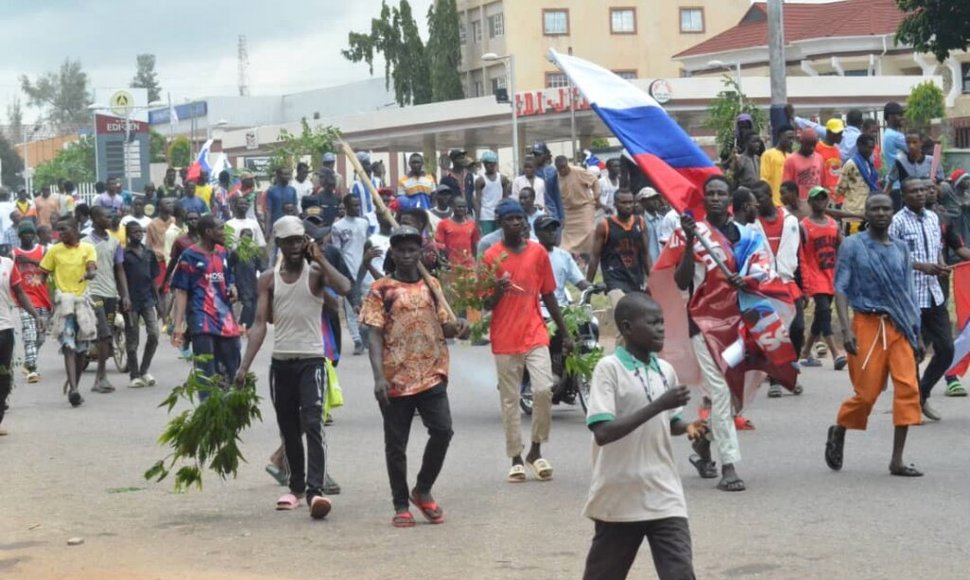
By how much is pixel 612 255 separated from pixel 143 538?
6.46 metres

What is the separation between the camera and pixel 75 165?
314 feet

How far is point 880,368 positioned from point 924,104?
39.2 m

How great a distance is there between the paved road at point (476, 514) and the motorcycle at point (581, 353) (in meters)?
0.23

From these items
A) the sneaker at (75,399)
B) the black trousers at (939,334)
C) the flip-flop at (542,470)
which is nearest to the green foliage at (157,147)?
the sneaker at (75,399)

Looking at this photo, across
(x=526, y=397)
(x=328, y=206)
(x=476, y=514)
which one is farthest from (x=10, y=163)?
(x=476, y=514)

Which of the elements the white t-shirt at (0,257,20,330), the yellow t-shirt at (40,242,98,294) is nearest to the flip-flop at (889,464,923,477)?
the white t-shirt at (0,257,20,330)

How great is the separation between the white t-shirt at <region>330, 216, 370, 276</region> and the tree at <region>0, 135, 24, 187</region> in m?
111

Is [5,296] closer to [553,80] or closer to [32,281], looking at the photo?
[32,281]

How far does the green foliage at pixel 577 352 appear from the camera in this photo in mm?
13164

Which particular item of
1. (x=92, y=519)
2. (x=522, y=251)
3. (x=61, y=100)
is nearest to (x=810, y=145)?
(x=522, y=251)

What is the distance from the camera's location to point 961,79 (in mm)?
59062

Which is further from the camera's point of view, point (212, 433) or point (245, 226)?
point (245, 226)

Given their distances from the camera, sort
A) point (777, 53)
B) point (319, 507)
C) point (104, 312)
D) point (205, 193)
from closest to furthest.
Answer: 1. point (319, 507)
2. point (104, 312)
3. point (777, 53)
4. point (205, 193)

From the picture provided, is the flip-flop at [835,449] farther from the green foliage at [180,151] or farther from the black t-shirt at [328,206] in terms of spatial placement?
the green foliage at [180,151]
